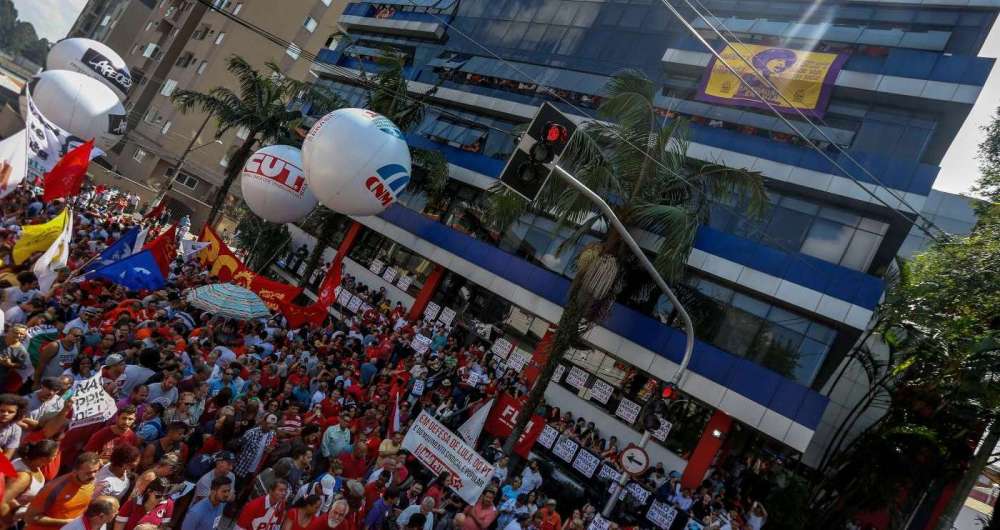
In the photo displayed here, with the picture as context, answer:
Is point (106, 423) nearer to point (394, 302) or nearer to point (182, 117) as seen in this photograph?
point (394, 302)

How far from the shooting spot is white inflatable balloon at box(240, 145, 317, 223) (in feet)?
55.2

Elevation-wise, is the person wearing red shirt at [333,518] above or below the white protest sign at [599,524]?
below

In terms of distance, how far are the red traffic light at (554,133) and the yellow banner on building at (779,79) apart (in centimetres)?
1396

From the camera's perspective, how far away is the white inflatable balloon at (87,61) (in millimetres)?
23281

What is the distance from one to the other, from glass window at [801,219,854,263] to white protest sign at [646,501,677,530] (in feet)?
29.2

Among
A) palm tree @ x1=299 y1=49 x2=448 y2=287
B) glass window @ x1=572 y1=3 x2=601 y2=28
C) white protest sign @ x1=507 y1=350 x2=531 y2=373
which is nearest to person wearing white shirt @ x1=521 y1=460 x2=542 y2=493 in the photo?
white protest sign @ x1=507 y1=350 x2=531 y2=373

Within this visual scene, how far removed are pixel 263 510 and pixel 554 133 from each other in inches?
207

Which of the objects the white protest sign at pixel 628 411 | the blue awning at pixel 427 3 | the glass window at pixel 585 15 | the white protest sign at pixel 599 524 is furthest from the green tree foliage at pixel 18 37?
the white protest sign at pixel 599 524

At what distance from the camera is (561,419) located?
19.0m

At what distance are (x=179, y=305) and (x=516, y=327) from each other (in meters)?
12.4

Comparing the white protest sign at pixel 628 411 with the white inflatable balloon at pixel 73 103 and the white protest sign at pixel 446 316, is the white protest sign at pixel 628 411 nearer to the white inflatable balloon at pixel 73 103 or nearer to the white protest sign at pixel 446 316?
the white protest sign at pixel 446 316

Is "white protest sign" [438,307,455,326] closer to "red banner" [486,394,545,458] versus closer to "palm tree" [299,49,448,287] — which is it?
"palm tree" [299,49,448,287]

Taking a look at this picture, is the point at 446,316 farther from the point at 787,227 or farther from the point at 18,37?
the point at 18,37

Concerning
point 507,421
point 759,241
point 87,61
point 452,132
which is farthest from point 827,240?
point 87,61
